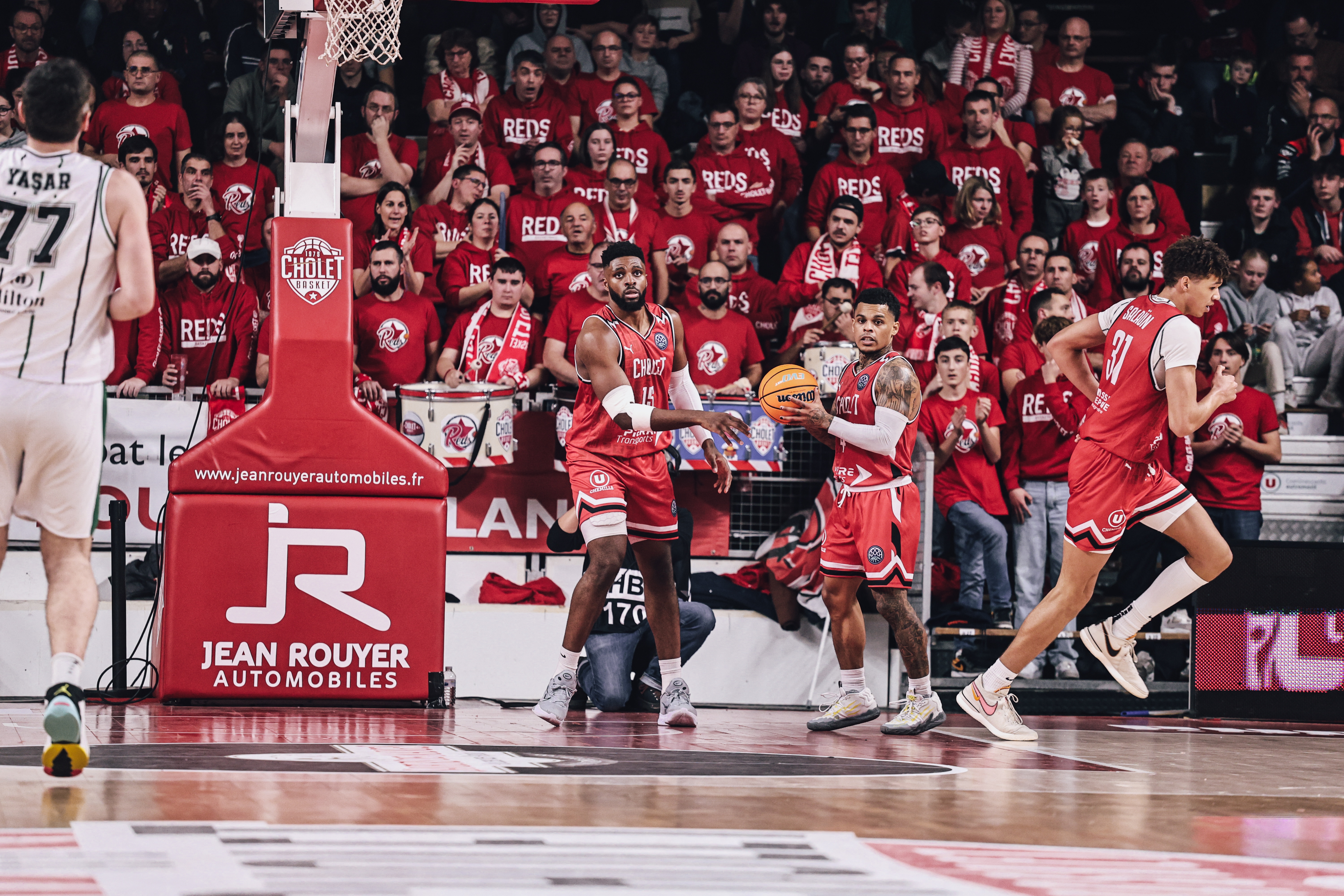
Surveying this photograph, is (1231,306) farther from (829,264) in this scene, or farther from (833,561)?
(833,561)

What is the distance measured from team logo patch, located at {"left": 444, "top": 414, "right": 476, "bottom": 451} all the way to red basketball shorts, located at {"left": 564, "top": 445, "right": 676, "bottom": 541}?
244cm

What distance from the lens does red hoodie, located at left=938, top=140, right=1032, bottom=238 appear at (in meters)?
11.9

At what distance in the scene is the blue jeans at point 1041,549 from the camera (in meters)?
9.83

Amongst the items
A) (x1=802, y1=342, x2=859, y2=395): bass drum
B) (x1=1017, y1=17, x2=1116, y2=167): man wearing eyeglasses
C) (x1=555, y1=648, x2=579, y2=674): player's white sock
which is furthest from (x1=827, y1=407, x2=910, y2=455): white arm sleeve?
(x1=1017, y1=17, x2=1116, y2=167): man wearing eyeglasses

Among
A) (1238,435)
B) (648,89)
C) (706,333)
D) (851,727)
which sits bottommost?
(851,727)

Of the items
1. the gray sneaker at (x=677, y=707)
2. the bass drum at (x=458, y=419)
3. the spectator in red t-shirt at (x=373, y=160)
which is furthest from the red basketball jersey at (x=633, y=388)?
the spectator in red t-shirt at (x=373, y=160)

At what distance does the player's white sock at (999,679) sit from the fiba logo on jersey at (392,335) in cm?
488

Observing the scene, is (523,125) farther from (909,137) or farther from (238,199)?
(909,137)

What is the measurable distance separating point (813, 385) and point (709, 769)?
2498 mm

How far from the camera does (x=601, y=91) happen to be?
40.4 feet

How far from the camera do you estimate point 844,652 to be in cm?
711

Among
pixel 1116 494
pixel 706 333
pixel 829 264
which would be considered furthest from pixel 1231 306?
pixel 1116 494

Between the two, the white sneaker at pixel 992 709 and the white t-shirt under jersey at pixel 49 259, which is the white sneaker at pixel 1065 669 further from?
the white t-shirt under jersey at pixel 49 259

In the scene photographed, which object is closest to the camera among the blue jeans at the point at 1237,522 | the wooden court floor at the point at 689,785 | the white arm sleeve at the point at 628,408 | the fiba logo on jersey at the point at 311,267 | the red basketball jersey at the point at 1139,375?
the wooden court floor at the point at 689,785
